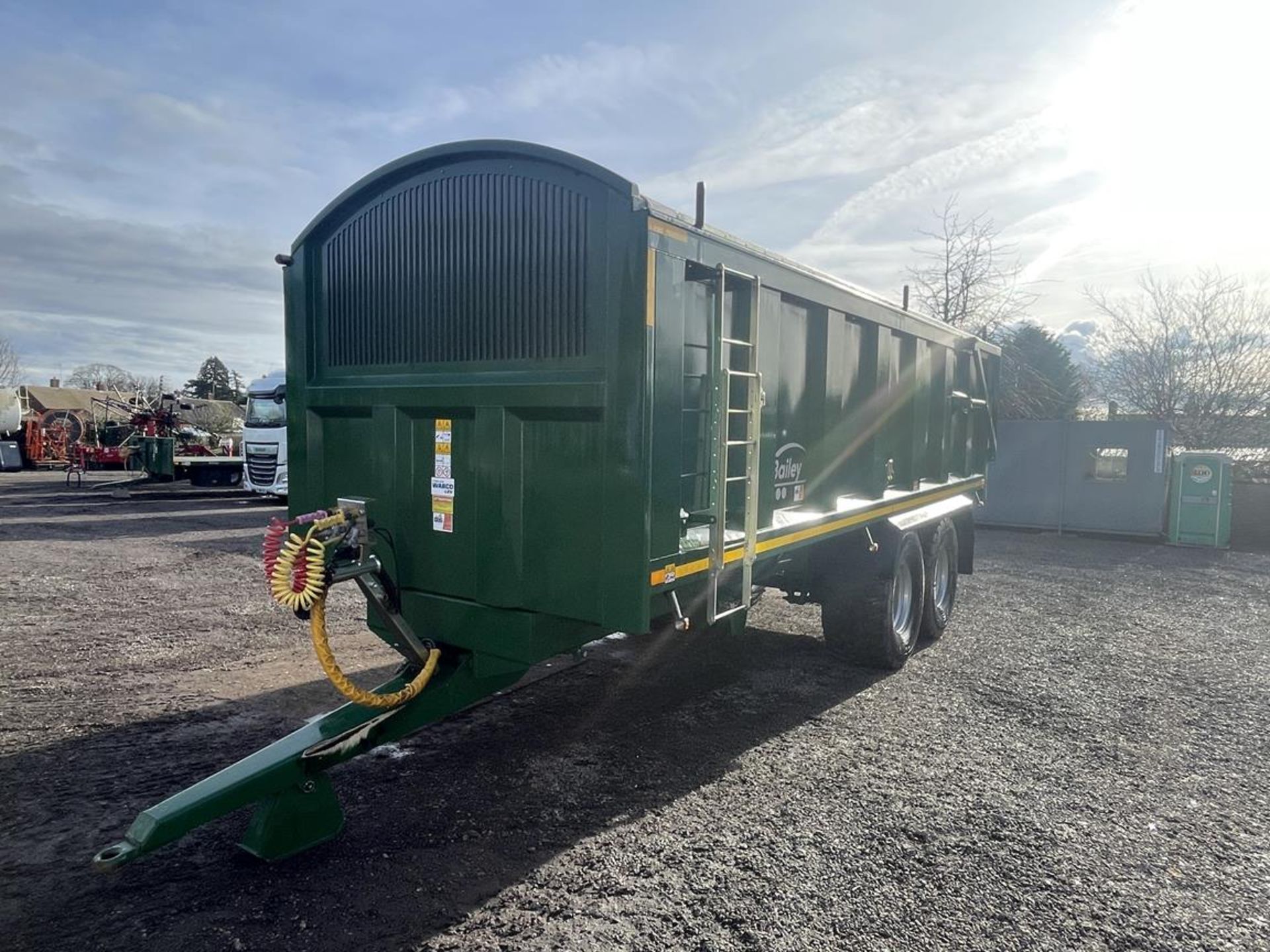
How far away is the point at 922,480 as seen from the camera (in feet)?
25.8

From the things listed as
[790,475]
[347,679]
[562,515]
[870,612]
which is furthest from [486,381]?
[870,612]

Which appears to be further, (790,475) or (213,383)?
(213,383)

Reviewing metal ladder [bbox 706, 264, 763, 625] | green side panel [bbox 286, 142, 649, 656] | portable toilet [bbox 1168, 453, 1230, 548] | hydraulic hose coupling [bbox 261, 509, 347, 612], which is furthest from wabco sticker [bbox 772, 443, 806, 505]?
portable toilet [bbox 1168, 453, 1230, 548]

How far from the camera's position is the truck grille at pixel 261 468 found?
18250 millimetres

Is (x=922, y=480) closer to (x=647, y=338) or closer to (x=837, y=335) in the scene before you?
(x=837, y=335)

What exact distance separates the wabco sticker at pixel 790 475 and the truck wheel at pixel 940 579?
2.44 metres

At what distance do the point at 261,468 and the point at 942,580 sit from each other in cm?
1533

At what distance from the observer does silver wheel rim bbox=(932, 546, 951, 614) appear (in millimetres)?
7833

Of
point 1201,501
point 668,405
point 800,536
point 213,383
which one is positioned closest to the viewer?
point 668,405

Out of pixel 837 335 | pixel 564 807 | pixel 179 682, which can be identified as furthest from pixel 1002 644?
pixel 179 682

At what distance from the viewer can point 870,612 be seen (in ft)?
20.7

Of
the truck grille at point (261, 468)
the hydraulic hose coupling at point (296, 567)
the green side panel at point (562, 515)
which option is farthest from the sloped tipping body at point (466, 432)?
the truck grille at point (261, 468)

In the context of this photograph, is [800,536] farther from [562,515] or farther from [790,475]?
[562,515]

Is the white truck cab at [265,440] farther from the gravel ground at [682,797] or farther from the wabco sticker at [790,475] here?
the wabco sticker at [790,475]
